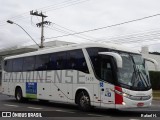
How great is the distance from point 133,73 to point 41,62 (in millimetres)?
6966

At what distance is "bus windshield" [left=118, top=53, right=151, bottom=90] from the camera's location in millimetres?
15302

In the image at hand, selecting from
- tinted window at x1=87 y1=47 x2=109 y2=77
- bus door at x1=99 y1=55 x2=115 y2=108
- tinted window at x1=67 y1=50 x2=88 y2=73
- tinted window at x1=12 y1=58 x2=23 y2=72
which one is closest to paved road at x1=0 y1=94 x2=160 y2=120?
bus door at x1=99 y1=55 x2=115 y2=108

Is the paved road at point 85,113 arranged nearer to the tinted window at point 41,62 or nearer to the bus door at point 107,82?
the bus door at point 107,82

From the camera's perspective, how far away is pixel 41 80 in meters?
20.6

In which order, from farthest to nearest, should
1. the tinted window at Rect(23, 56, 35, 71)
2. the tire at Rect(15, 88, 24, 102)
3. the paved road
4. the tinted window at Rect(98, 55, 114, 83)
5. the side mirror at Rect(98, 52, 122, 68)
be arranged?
the tire at Rect(15, 88, 24, 102), the tinted window at Rect(23, 56, 35, 71), the tinted window at Rect(98, 55, 114, 83), the side mirror at Rect(98, 52, 122, 68), the paved road

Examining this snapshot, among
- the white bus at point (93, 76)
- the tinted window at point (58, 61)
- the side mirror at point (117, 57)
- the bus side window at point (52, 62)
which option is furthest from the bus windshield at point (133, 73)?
the bus side window at point (52, 62)

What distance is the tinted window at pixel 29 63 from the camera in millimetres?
21906

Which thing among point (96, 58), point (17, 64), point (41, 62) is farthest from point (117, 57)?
point (17, 64)

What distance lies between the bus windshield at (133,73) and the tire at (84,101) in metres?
2.21

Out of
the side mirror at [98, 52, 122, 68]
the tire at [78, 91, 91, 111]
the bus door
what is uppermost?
the side mirror at [98, 52, 122, 68]

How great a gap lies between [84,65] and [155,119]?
4.68 m

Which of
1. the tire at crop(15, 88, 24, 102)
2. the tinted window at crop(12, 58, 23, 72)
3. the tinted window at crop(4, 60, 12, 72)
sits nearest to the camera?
the tire at crop(15, 88, 24, 102)

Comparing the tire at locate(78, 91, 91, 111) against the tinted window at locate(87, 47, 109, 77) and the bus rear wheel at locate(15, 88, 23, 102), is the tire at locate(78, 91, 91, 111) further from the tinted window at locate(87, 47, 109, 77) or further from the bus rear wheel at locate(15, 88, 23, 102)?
the bus rear wheel at locate(15, 88, 23, 102)

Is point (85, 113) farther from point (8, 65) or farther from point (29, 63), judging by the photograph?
point (8, 65)
